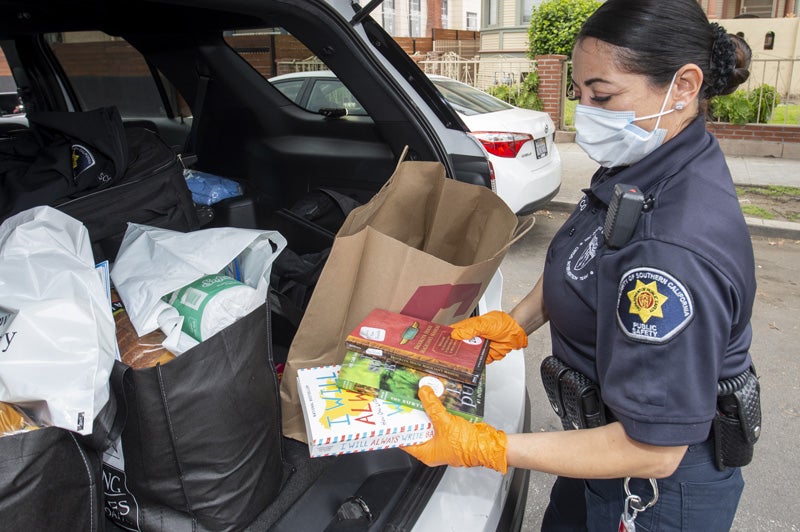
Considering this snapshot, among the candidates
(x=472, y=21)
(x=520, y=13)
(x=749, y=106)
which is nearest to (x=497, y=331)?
(x=749, y=106)

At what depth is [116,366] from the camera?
3.61ft

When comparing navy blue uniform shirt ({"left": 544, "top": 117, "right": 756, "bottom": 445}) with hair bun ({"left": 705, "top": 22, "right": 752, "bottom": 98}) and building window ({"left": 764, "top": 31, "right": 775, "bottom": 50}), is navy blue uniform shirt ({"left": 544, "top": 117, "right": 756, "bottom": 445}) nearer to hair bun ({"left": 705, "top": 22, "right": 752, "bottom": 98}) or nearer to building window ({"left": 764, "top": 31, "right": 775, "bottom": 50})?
hair bun ({"left": 705, "top": 22, "right": 752, "bottom": 98})

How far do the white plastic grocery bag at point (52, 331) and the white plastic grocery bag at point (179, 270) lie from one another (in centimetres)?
11

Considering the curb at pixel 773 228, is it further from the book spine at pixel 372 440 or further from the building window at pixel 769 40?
the building window at pixel 769 40

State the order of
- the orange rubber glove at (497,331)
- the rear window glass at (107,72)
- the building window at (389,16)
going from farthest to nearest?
the building window at (389,16), the rear window glass at (107,72), the orange rubber glove at (497,331)

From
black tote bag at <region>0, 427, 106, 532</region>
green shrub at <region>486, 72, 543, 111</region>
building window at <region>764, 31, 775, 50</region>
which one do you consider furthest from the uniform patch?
building window at <region>764, 31, 775, 50</region>

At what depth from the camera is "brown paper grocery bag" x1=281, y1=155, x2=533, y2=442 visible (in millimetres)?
1276

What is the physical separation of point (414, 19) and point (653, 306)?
27148mm

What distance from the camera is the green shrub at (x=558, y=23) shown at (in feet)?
36.1

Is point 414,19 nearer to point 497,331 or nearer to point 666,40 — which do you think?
point 497,331

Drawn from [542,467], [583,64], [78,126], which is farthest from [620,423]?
[78,126]

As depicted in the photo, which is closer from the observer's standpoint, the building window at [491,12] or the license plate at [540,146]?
the license plate at [540,146]

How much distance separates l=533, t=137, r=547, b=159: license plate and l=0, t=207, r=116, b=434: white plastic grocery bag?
4178 mm

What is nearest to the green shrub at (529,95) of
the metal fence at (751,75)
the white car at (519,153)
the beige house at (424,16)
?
the metal fence at (751,75)
